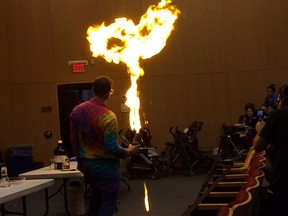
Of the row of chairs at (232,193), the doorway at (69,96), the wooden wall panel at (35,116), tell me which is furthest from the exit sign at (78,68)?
the row of chairs at (232,193)

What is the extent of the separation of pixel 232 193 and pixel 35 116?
32.9ft

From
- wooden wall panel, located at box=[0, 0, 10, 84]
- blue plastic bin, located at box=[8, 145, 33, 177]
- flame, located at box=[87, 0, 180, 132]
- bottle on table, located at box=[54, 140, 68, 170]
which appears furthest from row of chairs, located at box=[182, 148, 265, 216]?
wooden wall panel, located at box=[0, 0, 10, 84]

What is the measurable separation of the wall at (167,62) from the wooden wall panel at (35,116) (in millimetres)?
27

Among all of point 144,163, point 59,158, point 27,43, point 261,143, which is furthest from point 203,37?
point 261,143

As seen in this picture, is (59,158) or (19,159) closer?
(59,158)

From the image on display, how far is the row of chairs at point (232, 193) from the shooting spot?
276 centimetres

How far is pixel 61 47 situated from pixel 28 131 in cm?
241

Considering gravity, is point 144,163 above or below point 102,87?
below

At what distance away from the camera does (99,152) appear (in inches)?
172

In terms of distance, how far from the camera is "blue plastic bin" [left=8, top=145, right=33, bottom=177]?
1206 cm

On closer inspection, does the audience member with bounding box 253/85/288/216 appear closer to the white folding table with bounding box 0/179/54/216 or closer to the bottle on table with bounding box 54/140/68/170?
the white folding table with bounding box 0/179/54/216

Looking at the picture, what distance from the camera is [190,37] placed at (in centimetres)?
1277

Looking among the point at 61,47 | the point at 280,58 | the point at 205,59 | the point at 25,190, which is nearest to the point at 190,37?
the point at 205,59

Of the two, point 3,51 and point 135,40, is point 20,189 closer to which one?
point 135,40
